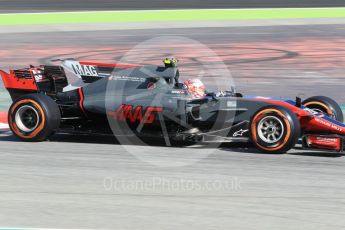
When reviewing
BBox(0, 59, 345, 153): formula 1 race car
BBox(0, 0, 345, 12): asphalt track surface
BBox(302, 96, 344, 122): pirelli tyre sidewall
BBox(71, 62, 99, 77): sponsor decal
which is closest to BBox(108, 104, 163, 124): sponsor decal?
BBox(0, 59, 345, 153): formula 1 race car

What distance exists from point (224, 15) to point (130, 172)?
77.4ft

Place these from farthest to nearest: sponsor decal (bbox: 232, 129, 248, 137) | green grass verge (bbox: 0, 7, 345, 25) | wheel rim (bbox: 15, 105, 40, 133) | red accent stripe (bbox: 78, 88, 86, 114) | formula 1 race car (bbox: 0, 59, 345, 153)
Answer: green grass verge (bbox: 0, 7, 345, 25)
red accent stripe (bbox: 78, 88, 86, 114)
wheel rim (bbox: 15, 105, 40, 133)
sponsor decal (bbox: 232, 129, 248, 137)
formula 1 race car (bbox: 0, 59, 345, 153)

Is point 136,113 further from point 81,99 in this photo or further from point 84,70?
point 84,70

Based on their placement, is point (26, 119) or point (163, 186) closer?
point (163, 186)

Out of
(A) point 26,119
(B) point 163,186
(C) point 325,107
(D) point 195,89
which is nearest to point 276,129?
(D) point 195,89

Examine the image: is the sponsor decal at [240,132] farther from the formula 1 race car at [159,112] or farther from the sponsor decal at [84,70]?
the sponsor decal at [84,70]

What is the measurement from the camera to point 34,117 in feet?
34.9

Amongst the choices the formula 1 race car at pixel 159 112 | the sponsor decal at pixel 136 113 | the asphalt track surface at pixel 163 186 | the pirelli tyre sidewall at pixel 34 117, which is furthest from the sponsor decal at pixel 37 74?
the sponsor decal at pixel 136 113

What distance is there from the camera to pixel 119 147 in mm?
10500

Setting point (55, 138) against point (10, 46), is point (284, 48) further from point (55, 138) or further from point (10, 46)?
point (55, 138)

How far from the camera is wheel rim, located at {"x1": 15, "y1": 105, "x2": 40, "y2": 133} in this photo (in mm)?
10633

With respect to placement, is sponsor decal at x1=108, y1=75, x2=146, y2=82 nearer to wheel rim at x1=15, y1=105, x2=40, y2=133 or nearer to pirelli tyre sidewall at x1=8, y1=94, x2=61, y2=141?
pirelli tyre sidewall at x1=8, y1=94, x2=61, y2=141

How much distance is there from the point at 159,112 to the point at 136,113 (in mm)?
328

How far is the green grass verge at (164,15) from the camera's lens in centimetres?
3052
